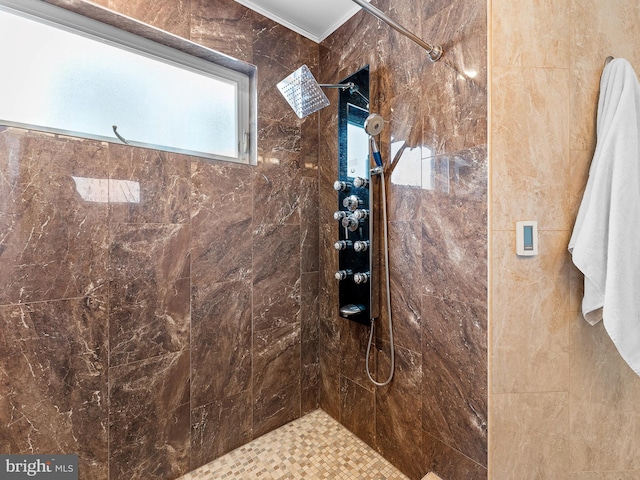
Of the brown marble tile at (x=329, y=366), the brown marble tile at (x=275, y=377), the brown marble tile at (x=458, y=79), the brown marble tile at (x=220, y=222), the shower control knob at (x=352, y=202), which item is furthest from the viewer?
the brown marble tile at (x=329, y=366)

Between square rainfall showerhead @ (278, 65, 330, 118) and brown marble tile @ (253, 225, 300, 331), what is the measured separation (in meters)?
0.70

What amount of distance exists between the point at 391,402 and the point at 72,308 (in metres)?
1.53

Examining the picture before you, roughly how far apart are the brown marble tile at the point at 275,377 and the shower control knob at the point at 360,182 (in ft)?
3.15

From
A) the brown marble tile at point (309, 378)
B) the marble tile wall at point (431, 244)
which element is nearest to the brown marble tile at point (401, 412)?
the marble tile wall at point (431, 244)

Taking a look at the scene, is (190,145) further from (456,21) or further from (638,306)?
(638,306)

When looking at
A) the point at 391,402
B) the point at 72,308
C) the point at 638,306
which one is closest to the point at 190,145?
the point at 72,308

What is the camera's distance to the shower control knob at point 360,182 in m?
1.52

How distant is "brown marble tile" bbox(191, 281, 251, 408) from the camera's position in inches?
56.9

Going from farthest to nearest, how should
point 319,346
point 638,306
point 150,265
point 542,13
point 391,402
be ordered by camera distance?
point 319,346 → point 391,402 → point 150,265 → point 542,13 → point 638,306

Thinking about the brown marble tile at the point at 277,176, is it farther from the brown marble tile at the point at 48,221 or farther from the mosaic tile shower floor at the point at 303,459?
the mosaic tile shower floor at the point at 303,459

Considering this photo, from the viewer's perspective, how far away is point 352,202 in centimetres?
155

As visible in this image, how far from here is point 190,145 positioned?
4.99 feet

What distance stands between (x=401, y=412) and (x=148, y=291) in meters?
1.37

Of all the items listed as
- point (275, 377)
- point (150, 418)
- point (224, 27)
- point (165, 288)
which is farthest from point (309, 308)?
point (224, 27)
